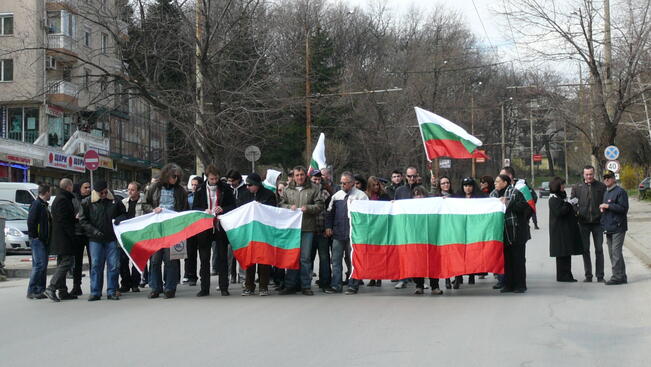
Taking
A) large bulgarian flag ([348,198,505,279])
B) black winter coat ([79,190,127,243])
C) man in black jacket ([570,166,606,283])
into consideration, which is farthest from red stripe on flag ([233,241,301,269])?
man in black jacket ([570,166,606,283])

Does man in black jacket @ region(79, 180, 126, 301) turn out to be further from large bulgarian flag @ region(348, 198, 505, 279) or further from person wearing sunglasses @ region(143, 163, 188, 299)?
large bulgarian flag @ region(348, 198, 505, 279)

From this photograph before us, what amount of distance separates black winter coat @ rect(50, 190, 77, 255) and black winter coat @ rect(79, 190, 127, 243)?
0.21 metres

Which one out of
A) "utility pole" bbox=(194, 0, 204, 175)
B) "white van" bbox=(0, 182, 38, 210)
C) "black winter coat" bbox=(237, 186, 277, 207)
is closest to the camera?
"black winter coat" bbox=(237, 186, 277, 207)

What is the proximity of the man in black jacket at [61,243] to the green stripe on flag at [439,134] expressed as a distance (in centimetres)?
597

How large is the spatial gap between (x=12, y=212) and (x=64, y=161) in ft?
72.7

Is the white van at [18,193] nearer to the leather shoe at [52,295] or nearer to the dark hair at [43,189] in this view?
the dark hair at [43,189]

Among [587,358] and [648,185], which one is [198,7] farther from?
[648,185]

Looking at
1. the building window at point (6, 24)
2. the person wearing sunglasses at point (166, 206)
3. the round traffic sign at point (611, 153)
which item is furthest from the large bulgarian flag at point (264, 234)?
the building window at point (6, 24)

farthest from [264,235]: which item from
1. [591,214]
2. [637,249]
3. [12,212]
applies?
[12,212]

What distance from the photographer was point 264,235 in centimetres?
1310

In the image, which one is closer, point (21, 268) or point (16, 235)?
point (21, 268)

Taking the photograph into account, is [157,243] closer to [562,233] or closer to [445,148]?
[445,148]

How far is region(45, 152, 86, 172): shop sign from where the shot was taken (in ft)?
146

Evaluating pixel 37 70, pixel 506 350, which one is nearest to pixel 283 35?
pixel 37 70
